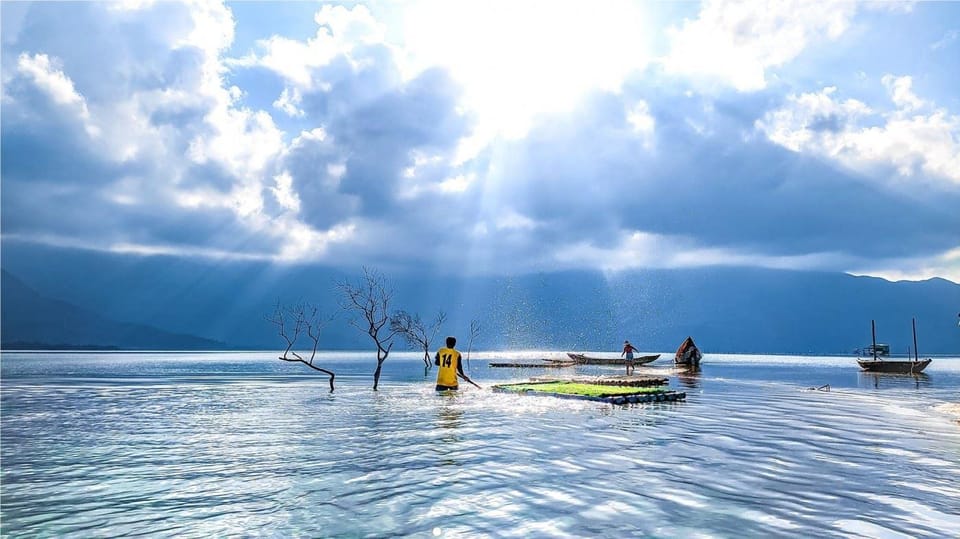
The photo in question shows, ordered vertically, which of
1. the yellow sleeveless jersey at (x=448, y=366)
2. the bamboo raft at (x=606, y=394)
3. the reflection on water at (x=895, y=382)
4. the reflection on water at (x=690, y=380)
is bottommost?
the reflection on water at (x=895, y=382)

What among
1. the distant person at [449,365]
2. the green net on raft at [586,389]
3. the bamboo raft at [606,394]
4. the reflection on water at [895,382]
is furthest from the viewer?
the reflection on water at [895,382]

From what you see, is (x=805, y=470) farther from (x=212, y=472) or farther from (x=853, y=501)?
(x=212, y=472)

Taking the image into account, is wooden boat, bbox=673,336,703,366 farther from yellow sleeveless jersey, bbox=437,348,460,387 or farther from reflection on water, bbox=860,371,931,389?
yellow sleeveless jersey, bbox=437,348,460,387

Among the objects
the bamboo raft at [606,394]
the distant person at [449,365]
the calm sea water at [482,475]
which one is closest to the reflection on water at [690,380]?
the bamboo raft at [606,394]

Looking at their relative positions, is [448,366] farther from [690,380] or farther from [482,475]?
[690,380]

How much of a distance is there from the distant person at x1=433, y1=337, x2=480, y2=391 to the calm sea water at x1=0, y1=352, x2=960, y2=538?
5.43m

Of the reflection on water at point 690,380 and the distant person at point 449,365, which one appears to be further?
the reflection on water at point 690,380

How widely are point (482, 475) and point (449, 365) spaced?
59.1ft

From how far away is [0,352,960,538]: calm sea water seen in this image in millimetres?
8758

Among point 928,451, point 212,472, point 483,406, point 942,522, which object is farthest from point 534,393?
point 942,522

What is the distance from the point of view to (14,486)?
1168 cm

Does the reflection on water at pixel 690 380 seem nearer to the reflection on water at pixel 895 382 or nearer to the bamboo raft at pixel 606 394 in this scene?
the bamboo raft at pixel 606 394

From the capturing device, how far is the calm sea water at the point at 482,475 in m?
8.76

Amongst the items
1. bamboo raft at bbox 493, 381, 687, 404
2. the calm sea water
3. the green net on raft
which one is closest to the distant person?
bamboo raft at bbox 493, 381, 687, 404
